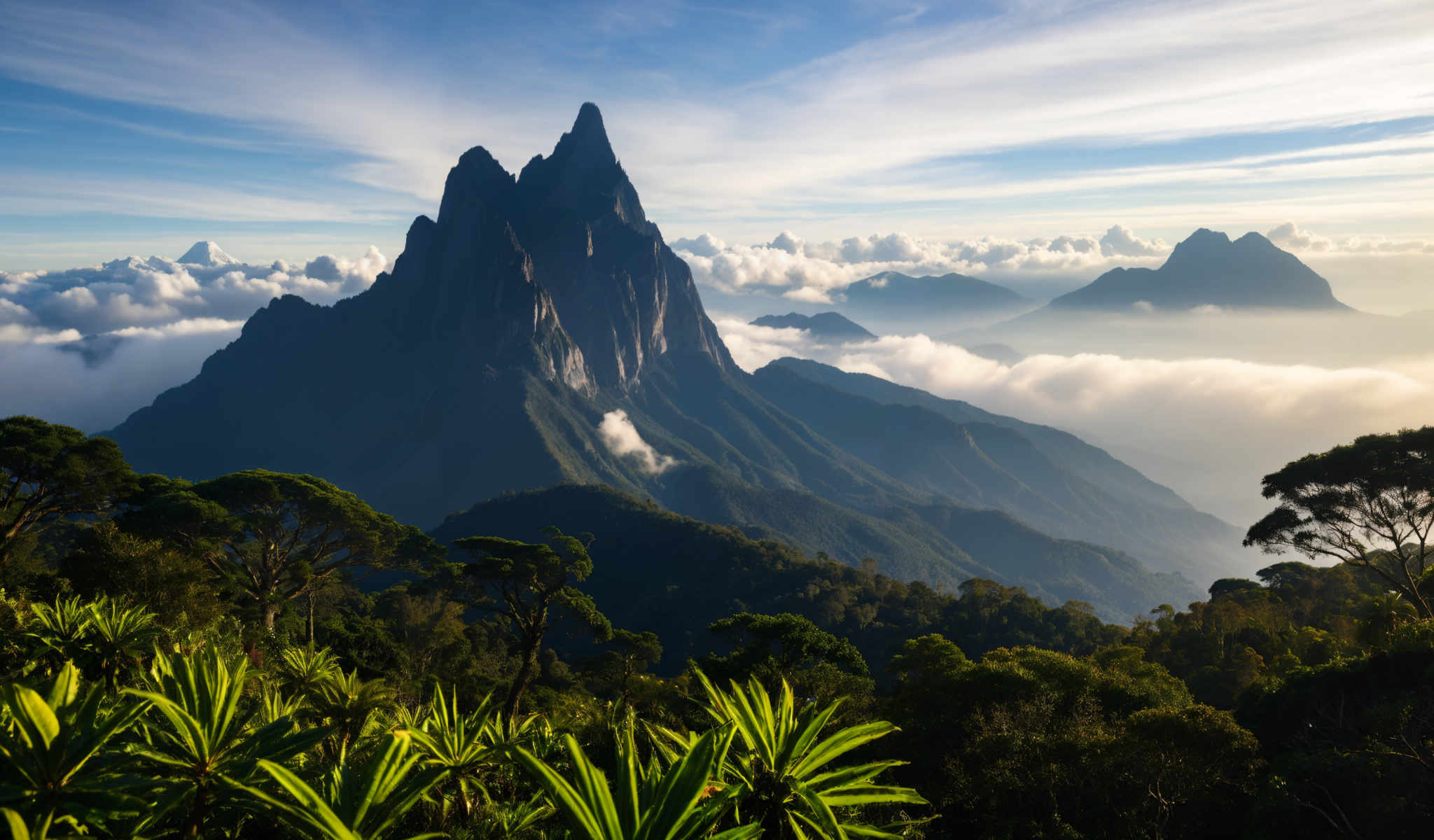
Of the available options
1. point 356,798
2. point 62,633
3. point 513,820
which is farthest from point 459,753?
point 62,633

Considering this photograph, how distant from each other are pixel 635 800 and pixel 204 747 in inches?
182

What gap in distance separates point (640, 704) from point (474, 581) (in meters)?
11.4

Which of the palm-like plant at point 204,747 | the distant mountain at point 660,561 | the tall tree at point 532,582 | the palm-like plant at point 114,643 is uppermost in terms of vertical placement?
the palm-like plant at point 204,747

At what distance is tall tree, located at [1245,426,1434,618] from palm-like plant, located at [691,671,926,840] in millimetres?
31142

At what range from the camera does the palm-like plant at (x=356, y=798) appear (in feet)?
18.5

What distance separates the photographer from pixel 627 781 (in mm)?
5809

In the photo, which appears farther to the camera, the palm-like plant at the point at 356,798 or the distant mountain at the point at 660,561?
the distant mountain at the point at 660,561

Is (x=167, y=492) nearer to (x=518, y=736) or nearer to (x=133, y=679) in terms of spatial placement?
(x=133, y=679)

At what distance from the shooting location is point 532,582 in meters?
33.3

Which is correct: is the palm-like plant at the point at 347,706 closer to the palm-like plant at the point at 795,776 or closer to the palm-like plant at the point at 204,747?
the palm-like plant at the point at 204,747

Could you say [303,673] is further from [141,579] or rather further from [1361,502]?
[1361,502]

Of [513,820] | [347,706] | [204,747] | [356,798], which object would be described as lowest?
[347,706]

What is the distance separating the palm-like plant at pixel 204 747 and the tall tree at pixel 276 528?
32.0 m

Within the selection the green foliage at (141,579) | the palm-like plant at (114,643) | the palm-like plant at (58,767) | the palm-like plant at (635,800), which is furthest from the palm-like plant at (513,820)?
the green foliage at (141,579)
